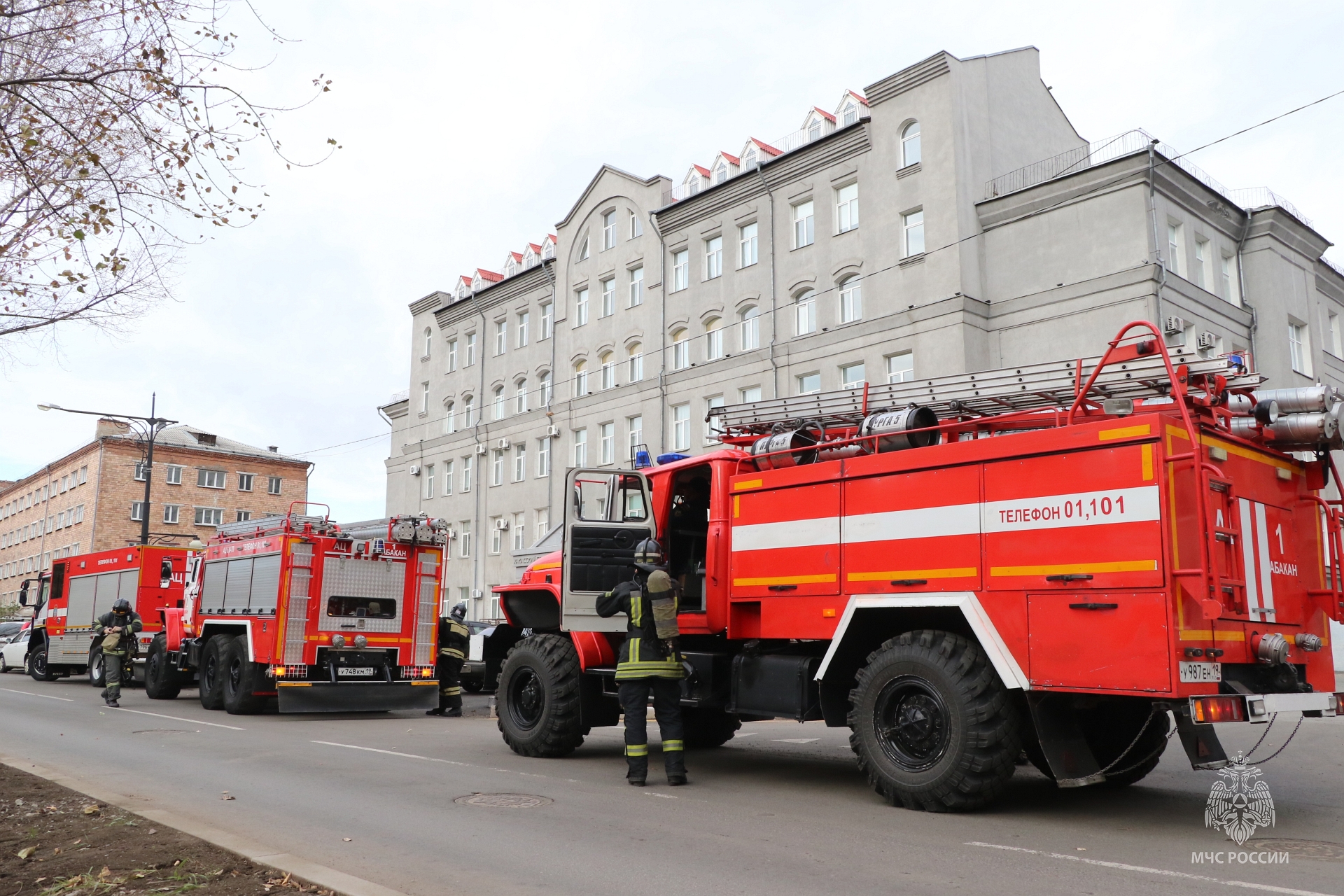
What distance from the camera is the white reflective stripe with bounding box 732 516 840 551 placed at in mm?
8406

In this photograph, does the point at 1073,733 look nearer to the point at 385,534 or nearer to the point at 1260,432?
the point at 1260,432

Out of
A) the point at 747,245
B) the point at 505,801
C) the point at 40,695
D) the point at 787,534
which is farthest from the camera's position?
the point at 747,245

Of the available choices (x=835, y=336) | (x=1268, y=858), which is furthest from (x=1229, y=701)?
(x=835, y=336)

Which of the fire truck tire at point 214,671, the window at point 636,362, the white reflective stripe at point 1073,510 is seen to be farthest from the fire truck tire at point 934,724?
the window at point 636,362

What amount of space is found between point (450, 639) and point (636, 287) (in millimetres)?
21614

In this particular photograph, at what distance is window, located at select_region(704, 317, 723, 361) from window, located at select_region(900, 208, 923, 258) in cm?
700

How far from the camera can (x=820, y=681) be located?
8.26 m

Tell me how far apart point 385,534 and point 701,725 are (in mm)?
7087

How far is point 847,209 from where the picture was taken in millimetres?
30109

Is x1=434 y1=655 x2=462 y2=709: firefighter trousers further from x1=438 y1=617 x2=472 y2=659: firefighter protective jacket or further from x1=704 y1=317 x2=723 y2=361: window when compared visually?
x1=704 y1=317 x2=723 y2=361: window

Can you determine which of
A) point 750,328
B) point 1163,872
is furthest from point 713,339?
point 1163,872

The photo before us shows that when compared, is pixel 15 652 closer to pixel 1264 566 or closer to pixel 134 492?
pixel 1264 566

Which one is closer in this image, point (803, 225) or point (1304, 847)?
point (1304, 847)

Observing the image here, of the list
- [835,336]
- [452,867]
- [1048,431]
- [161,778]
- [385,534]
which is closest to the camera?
[452,867]
